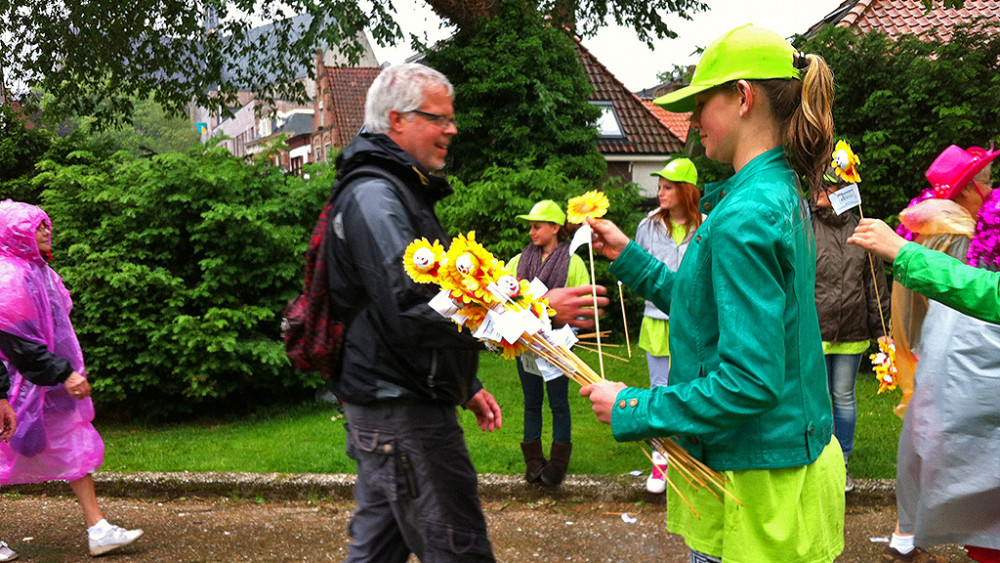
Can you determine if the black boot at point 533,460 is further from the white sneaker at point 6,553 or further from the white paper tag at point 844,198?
the white paper tag at point 844,198

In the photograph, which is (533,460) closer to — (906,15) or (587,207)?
(587,207)

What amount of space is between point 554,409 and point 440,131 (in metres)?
3.33

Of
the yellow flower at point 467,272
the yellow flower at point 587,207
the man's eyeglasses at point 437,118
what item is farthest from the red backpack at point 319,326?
the yellow flower at point 587,207

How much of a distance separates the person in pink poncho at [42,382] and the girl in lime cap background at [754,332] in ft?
12.0

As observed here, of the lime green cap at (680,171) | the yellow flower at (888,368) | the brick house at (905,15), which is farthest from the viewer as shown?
the brick house at (905,15)

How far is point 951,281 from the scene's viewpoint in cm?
238

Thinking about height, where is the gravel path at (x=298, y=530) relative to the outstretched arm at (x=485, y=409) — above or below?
below

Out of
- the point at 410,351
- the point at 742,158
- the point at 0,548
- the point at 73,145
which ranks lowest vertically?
the point at 0,548

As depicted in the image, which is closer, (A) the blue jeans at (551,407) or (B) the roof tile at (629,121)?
(A) the blue jeans at (551,407)

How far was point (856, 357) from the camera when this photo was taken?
5691mm

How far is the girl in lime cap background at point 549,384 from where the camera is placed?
5.87 meters

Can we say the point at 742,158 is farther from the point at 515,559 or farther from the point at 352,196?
the point at 515,559

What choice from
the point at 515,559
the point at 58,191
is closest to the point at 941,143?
the point at 515,559

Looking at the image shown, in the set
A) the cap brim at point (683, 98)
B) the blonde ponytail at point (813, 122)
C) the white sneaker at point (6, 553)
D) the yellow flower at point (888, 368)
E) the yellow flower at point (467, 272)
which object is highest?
the cap brim at point (683, 98)
